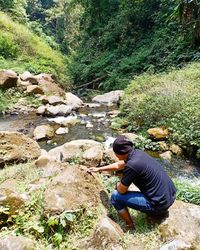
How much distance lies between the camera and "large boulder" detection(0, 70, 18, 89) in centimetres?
1562

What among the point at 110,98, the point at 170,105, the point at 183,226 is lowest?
the point at 110,98

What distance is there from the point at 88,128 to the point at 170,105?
322 centimetres

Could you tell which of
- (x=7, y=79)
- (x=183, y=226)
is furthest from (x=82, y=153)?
(x=7, y=79)

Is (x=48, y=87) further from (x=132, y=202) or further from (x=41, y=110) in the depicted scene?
(x=132, y=202)

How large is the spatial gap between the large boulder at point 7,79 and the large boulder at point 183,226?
486 inches

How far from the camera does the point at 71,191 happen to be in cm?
510

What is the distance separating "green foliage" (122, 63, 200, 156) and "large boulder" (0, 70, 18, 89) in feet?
19.0

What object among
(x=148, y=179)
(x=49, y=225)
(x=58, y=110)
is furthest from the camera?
(x=58, y=110)

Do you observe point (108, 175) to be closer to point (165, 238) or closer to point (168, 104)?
point (165, 238)

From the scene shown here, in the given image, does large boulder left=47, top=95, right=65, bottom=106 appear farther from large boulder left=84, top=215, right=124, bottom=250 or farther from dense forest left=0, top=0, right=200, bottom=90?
large boulder left=84, top=215, right=124, bottom=250

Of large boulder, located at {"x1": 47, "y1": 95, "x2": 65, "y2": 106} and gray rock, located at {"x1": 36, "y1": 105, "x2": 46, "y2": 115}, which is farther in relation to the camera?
large boulder, located at {"x1": 47, "y1": 95, "x2": 65, "y2": 106}

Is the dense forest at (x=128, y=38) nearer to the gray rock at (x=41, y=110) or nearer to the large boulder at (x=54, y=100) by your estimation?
the large boulder at (x=54, y=100)

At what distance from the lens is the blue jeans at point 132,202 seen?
475 cm

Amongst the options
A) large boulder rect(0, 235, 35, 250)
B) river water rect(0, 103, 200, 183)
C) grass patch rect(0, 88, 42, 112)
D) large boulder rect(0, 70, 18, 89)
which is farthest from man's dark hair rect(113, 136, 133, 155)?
large boulder rect(0, 70, 18, 89)
